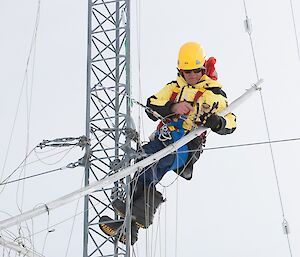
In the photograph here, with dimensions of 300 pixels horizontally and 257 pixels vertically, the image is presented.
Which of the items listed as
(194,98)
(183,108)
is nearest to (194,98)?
(194,98)

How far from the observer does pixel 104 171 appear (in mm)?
13602

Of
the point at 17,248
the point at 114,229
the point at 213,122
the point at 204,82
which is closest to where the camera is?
the point at 17,248

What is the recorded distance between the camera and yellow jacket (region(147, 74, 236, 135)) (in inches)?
402

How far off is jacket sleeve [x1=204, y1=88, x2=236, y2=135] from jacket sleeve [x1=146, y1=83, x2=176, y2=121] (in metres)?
0.54

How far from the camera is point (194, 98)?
10.3 metres

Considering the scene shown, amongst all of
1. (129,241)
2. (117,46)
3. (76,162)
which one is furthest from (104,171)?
(117,46)

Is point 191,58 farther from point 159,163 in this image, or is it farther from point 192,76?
point 159,163

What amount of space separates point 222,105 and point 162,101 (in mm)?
836

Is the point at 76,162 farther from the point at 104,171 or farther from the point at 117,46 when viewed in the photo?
the point at 117,46

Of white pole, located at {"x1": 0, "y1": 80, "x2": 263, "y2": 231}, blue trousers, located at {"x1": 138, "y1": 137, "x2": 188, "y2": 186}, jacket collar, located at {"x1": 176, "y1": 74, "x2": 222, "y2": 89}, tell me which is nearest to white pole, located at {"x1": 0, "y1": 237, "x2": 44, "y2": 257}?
white pole, located at {"x1": 0, "y1": 80, "x2": 263, "y2": 231}

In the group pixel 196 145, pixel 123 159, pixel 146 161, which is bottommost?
pixel 146 161

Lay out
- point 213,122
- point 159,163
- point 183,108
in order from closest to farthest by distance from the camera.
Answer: point 213,122 < point 183,108 < point 159,163

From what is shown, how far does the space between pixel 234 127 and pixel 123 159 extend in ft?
11.2

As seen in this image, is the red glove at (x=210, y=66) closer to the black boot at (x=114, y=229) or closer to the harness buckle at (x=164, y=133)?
the harness buckle at (x=164, y=133)
